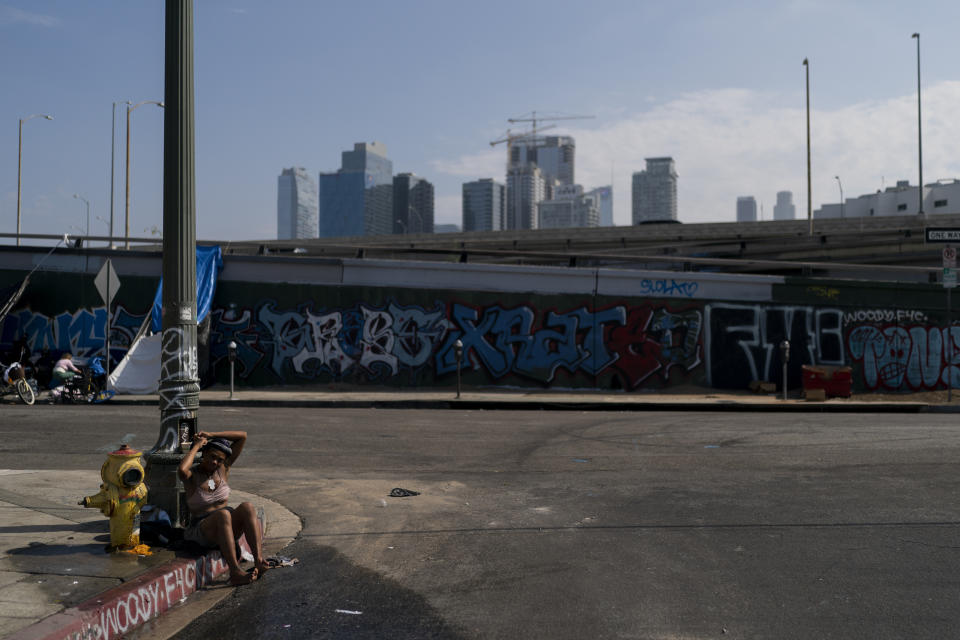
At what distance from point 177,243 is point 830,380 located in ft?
58.2

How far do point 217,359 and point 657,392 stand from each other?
11.6 meters

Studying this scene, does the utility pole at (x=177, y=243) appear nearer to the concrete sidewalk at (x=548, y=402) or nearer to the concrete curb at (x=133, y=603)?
the concrete curb at (x=133, y=603)

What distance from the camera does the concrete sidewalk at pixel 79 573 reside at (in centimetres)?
491

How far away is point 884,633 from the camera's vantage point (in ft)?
16.1

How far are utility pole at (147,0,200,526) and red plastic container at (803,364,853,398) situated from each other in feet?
56.0

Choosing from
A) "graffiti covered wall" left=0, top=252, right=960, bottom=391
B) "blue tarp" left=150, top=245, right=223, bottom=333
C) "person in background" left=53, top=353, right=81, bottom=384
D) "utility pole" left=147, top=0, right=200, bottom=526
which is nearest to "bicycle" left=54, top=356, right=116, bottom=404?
"person in background" left=53, top=353, right=81, bottom=384

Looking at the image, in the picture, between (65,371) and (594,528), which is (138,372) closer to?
(65,371)

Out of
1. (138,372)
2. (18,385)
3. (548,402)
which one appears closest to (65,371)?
(18,385)

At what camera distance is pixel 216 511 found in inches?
247

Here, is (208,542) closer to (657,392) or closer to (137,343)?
(137,343)

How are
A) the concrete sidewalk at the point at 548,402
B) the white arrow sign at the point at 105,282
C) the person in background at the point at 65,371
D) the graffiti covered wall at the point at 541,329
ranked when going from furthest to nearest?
the graffiti covered wall at the point at 541,329 < the concrete sidewalk at the point at 548,402 < the white arrow sign at the point at 105,282 < the person in background at the point at 65,371

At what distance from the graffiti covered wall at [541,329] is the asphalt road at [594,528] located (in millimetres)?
7818

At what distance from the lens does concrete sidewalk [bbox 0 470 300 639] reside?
4910mm

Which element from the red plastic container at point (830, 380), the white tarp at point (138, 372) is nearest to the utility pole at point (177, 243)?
the white tarp at point (138, 372)
